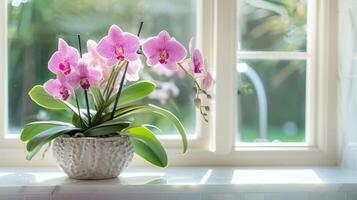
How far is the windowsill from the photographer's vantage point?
1495 millimetres

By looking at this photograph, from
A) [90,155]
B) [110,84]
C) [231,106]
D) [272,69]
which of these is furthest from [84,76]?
[272,69]

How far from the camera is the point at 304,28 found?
6.22 feet

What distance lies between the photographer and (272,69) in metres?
1.88

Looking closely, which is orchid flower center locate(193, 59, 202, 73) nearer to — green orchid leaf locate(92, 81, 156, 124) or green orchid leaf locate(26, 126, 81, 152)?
green orchid leaf locate(92, 81, 156, 124)

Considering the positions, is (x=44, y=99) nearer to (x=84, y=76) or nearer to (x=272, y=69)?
(x=84, y=76)

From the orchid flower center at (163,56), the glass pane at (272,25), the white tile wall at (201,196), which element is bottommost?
the white tile wall at (201,196)

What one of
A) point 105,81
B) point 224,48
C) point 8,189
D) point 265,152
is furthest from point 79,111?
point 265,152

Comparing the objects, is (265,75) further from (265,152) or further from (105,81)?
(105,81)

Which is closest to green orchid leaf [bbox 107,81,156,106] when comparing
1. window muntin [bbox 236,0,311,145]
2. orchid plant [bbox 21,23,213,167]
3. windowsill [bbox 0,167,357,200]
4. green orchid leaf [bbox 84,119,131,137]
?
orchid plant [bbox 21,23,213,167]

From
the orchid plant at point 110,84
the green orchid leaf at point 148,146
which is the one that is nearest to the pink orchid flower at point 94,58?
the orchid plant at point 110,84

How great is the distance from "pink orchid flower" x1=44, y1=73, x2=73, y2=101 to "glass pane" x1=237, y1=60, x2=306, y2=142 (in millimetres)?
624

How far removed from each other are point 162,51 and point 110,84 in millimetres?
184

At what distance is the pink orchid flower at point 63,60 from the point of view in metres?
1.50

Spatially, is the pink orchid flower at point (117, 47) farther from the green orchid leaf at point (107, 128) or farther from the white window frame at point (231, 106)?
the white window frame at point (231, 106)
